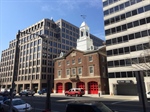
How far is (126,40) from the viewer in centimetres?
3781

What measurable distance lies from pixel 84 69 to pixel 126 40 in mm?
15990

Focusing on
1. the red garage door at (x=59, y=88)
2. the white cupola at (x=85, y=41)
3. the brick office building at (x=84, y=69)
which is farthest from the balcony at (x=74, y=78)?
the white cupola at (x=85, y=41)

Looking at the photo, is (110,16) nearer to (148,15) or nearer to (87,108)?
(148,15)

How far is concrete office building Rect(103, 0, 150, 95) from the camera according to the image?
34.8 metres

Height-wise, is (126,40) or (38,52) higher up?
(38,52)

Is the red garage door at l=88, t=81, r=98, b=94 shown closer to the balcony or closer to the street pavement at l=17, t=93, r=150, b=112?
the balcony

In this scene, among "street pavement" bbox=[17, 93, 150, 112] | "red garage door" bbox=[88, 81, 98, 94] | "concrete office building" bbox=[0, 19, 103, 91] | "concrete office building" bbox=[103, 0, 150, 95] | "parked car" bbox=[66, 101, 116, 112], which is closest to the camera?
"parked car" bbox=[66, 101, 116, 112]

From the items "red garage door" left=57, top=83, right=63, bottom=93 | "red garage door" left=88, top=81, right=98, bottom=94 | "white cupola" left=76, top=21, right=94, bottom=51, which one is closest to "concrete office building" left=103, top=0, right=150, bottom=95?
"red garage door" left=88, top=81, right=98, bottom=94

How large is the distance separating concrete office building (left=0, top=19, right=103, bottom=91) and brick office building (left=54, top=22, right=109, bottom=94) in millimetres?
14973

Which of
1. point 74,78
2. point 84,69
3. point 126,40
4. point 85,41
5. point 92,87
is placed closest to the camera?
point 126,40

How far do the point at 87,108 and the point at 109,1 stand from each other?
4246 cm

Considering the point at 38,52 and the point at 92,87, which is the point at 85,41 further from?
the point at 38,52

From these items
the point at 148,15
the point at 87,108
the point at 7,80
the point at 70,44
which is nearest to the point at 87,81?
the point at 148,15

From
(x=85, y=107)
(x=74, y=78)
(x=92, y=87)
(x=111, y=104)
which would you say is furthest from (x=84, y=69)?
(x=85, y=107)
